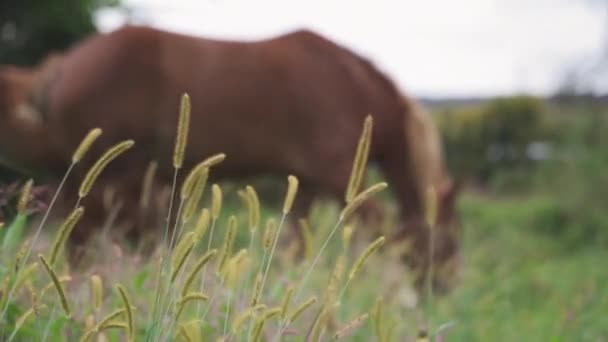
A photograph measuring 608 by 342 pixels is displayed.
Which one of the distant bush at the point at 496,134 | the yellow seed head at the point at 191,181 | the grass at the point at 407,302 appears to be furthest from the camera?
the distant bush at the point at 496,134

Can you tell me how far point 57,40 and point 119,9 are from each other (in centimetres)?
46

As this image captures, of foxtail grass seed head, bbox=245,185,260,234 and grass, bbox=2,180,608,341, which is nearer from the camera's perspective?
foxtail grass seed head, bbox=245,185,260,234

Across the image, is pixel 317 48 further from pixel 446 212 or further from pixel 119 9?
pixel 119 9

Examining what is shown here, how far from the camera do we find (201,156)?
4441mm

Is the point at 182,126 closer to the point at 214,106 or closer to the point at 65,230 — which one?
the point at 65,230

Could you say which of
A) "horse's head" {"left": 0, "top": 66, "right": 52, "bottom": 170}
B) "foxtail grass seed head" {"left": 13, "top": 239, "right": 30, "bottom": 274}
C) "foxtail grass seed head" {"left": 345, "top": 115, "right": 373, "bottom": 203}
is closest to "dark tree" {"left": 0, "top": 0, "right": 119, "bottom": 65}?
"horse's head" {"left": 0, "top": 66, "right": 52, "bottom": 170}

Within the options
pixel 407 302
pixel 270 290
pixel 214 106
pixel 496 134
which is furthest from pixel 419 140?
pixel 496 134

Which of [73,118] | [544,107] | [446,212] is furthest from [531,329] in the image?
[544,107]

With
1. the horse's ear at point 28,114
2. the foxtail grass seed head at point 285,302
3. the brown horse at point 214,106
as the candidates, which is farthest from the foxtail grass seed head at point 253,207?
the horse's ear at point 28,114

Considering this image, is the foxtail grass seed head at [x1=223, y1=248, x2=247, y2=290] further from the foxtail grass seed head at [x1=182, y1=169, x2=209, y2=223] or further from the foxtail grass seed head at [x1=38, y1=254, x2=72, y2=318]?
the foxtail grass seed head at [x1=38, y1=254, x2=72, y2=318]

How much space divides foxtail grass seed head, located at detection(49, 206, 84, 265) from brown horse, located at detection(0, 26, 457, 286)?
3.03 m

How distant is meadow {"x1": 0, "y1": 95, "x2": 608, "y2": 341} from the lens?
112 centimetres

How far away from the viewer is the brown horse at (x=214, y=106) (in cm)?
434

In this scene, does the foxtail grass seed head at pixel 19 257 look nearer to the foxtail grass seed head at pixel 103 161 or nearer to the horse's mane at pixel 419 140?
the foxtail grass seed head at pixel 103 161
